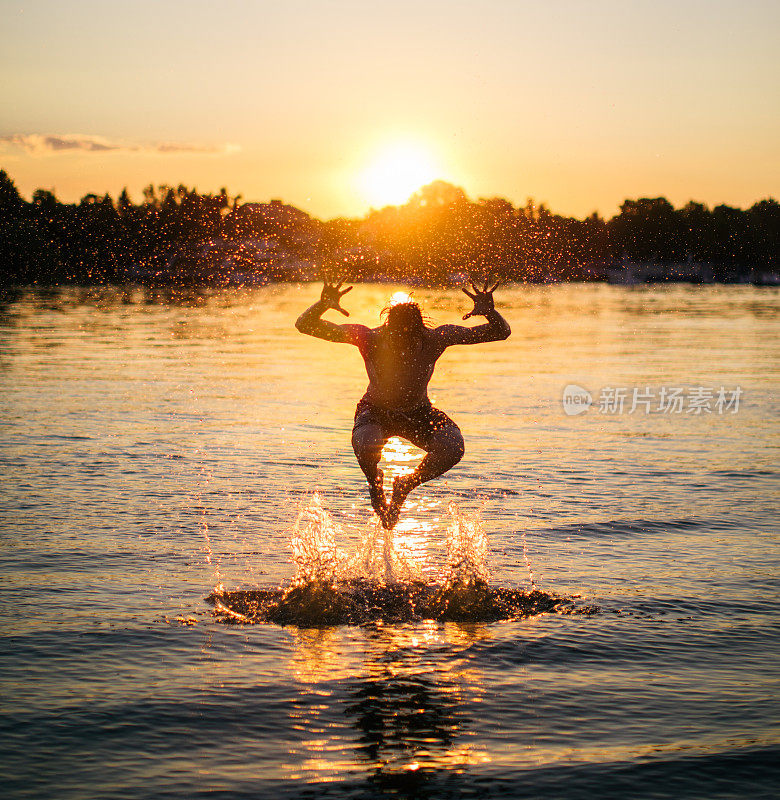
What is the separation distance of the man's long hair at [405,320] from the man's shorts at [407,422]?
26.8 inches

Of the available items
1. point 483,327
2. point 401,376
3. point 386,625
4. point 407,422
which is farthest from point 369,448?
point 386,625

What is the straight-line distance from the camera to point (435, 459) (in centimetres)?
965

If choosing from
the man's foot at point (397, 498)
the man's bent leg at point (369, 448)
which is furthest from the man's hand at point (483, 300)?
the man's foot at point (397, 498)

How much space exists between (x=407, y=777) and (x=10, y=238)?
13374cm

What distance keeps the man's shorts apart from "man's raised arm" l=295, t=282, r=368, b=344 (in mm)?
614

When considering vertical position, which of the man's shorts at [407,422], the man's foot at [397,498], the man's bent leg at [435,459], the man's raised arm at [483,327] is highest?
the man's raised arm at [483,327]

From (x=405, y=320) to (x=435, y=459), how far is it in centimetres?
125

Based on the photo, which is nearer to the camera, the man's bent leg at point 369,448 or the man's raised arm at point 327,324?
the man's raised arm at point 327,324

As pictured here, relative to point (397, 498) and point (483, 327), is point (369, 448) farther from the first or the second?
point (483, 327)

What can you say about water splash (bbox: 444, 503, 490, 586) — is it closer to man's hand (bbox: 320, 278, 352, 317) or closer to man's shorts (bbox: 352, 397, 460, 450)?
man's shorts (bbox: 352, 397, 460, 450)

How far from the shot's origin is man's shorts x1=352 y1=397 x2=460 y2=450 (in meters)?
9.62

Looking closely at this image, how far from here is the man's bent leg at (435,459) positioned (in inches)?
380

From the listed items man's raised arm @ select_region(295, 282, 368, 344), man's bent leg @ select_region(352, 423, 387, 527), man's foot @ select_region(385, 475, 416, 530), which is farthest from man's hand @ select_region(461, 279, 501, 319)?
man's foot @ select_region(385, 475, 416, 530)

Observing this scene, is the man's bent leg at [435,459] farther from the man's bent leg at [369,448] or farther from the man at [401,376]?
the man's bent leg at [369,448]
